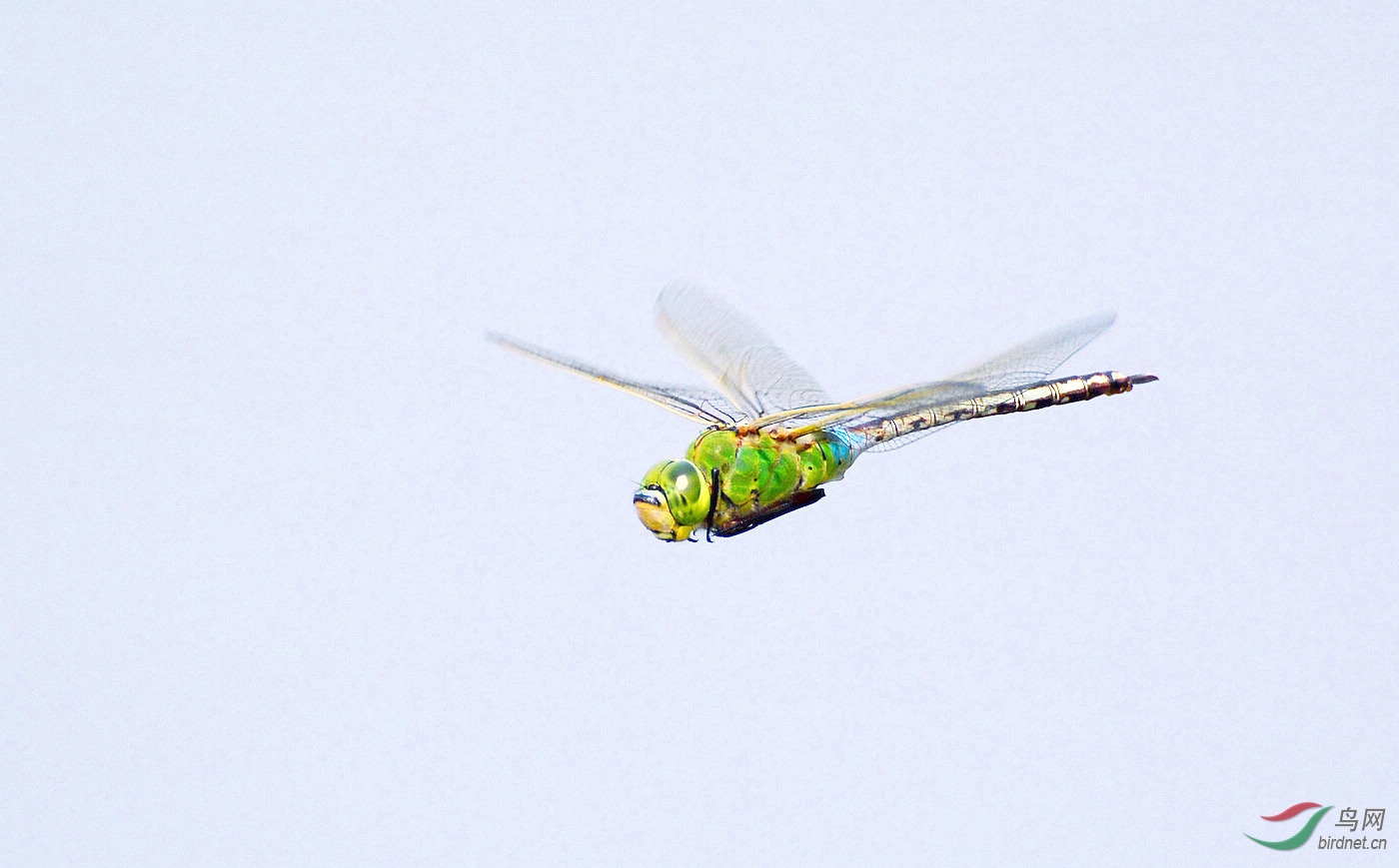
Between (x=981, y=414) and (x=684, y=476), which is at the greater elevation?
(x=981, y=414)

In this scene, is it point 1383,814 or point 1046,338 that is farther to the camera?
point 1046,338

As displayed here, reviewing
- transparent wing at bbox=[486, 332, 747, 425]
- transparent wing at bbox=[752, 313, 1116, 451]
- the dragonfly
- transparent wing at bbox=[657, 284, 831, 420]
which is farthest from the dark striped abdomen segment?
transparent wing at bbox=[486, 332, 747, 425]

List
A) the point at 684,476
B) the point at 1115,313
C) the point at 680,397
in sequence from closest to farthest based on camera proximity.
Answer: the point at 684,476
the point at 680,397
the point at 1115,313

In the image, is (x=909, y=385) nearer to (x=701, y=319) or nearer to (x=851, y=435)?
(x=851, y=435)

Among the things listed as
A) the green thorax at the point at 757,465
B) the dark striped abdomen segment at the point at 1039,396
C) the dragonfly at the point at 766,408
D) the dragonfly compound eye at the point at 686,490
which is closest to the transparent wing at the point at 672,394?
the dragonfly at the point at 766,408

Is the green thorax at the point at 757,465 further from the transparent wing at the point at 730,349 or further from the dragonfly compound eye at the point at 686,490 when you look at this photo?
the transparent wing at the point at 730,349

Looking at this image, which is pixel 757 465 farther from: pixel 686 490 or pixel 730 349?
pixel 730 349

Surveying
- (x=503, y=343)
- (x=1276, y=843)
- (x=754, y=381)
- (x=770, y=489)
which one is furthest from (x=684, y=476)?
(x=1276, y=843)
